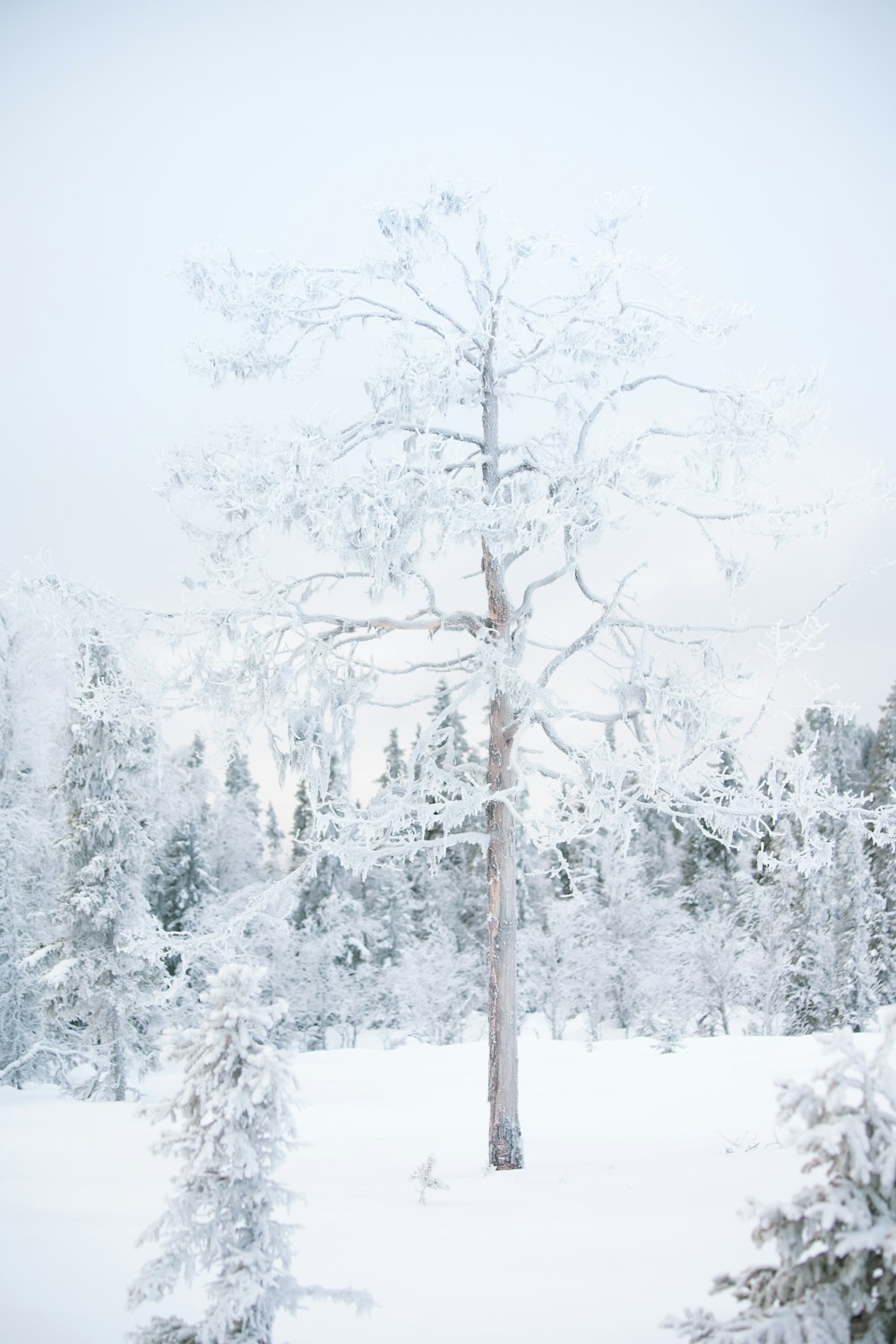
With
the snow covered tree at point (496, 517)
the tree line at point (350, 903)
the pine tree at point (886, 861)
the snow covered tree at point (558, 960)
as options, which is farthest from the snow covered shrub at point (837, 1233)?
the snow covered tree at point (558, 960)

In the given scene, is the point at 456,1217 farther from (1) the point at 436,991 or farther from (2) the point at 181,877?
(2) the point at 181,877

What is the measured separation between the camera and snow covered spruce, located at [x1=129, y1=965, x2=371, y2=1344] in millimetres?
2742

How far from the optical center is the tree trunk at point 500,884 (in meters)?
7.71

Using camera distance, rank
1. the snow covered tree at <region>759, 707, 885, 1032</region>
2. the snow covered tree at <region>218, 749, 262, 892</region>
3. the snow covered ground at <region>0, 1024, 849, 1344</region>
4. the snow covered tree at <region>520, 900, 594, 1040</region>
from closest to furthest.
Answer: the snow covered ground at <region>0, 1024, 849, 1344</region> < the snow covered tree at <region>759, 707, 885, 1032</region> < the snow covered tree at <region>520, 900, 594, 1040</region> < the snow covered tree at <region>218, 749, 262, 892</region>

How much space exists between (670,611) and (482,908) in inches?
1259

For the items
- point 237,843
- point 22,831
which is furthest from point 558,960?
point 237,843

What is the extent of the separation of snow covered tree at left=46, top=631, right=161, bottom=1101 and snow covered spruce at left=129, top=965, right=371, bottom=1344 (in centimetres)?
1563

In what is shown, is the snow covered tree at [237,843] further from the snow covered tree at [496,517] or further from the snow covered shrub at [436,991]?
the snow covered tree at [496,517]

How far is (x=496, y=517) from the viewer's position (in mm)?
7543

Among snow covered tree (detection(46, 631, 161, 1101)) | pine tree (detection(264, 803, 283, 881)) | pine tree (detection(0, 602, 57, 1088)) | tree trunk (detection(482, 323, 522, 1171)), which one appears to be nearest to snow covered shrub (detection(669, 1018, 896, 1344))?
tree trunk (detection(482, 323, 522, 1171))

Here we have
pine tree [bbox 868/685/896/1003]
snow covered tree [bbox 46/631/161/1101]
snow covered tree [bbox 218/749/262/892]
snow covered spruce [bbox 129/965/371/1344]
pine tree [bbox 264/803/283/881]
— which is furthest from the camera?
pine tree [bbox 264/803/283/881]

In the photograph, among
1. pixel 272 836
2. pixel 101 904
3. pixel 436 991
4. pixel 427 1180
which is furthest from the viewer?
pixel 272 836

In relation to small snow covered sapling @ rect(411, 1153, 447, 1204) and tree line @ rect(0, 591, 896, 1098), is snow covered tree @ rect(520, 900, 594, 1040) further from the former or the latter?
small snow covered sapling @ rect(411, 1153, 447, 1204)

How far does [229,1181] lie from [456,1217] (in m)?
3.20
